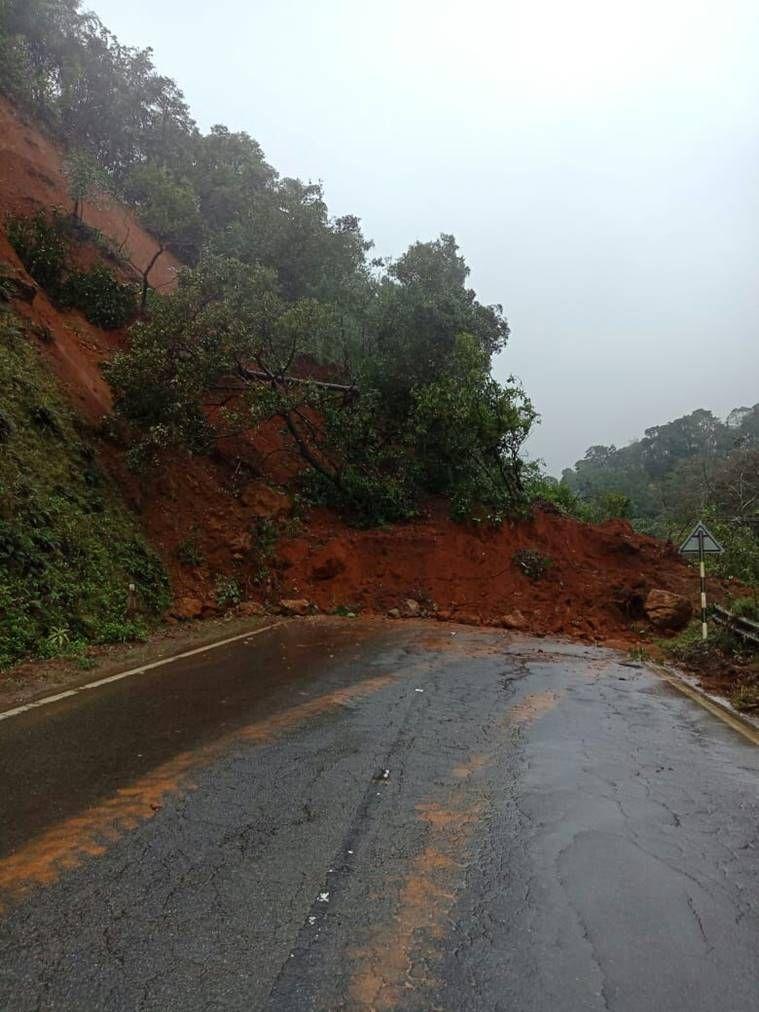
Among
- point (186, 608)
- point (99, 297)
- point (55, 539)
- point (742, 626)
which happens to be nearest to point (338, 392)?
point (99, 297)

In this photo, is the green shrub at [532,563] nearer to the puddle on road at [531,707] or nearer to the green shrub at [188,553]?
the green shrub at [188,553]

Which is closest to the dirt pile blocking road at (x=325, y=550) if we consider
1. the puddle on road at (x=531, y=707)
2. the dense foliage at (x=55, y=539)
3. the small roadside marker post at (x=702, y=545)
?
the dense foliage at (x=55, y=539)

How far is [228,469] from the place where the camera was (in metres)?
21.2

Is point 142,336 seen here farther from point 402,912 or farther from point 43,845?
point 402,912

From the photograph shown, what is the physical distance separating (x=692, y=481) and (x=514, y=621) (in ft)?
101

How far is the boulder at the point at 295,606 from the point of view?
56.0 feet

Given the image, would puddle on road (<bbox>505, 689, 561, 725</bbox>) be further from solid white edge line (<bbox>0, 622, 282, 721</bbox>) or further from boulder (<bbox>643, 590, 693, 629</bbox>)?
boulder (<bbox>643, 590, 693, 629</bbox>)

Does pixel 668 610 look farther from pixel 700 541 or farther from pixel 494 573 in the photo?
pixel 494 573

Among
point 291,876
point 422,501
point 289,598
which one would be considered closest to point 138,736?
point 291,876

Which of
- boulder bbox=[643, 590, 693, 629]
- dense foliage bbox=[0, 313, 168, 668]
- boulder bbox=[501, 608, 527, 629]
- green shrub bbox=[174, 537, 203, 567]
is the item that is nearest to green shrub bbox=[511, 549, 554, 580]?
boulder bbox=[501, 608, 527, 629]

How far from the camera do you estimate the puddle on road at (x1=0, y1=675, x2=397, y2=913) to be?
3699 millimetres

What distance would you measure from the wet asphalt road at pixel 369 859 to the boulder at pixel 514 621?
380 inches

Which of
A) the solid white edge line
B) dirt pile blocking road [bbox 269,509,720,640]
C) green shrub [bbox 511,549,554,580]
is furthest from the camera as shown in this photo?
green shrub [bbox 511,549,554,580]

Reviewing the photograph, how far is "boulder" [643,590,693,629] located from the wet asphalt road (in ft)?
33.5
